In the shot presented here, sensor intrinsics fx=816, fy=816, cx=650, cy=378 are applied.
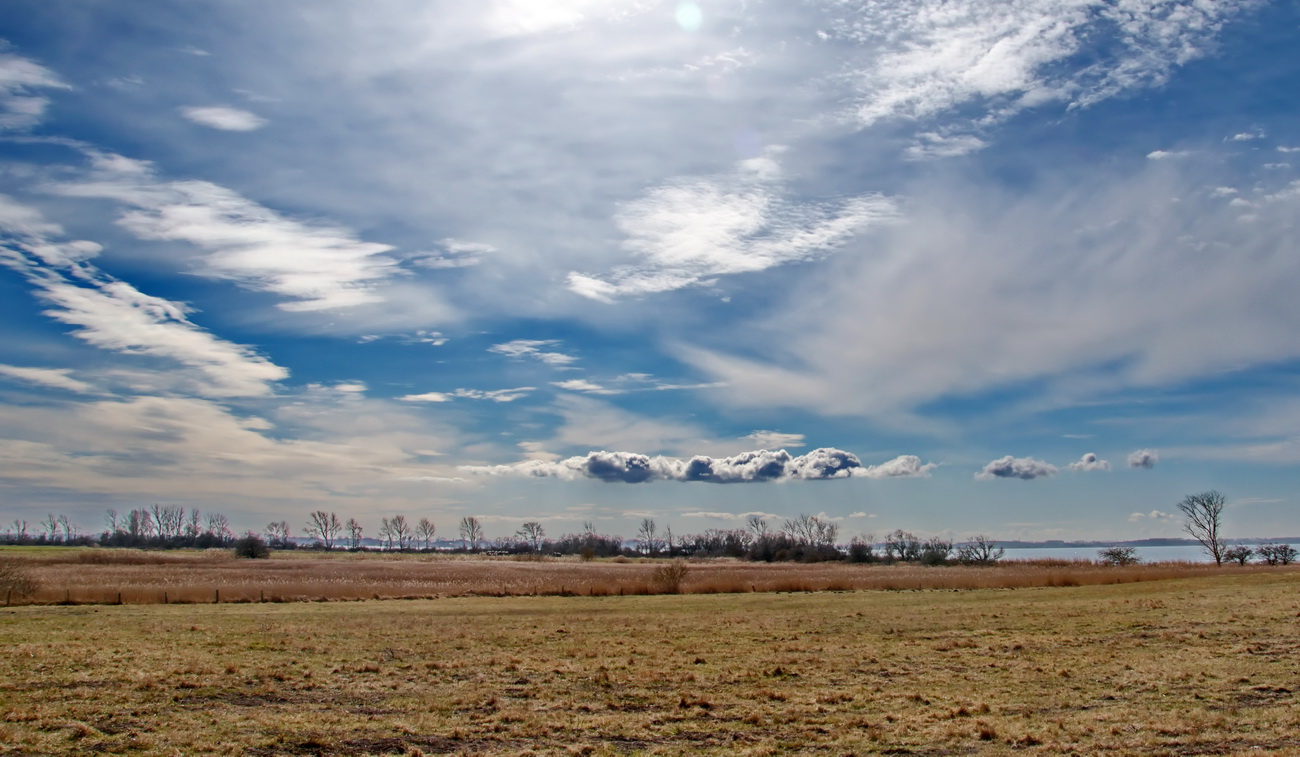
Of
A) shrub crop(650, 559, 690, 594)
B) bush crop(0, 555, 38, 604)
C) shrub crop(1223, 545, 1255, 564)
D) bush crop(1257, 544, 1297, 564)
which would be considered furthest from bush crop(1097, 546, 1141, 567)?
bush crop(0, 555, 38, 604)

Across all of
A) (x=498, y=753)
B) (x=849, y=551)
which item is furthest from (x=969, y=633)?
(x=849, y=551)

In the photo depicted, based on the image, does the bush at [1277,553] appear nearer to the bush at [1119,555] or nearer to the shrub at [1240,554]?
the shrub at [1240,554]

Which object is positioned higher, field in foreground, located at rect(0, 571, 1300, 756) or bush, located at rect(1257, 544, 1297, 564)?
field in foreground, located at rect(0, 571, 1300, 756)

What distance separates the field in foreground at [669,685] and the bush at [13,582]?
10.9 m

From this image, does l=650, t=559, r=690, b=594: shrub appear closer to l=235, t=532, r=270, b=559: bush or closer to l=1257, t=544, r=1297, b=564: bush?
l=1257, t=544, r=1297, b=564: bush

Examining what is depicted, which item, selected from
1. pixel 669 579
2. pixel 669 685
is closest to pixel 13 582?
pixel 669 579

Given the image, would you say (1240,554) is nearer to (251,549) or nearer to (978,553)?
(978,553)

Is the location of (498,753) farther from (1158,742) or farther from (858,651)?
(858,651)

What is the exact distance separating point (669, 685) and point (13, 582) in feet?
132

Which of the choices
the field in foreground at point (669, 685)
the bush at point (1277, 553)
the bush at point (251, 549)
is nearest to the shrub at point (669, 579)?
the field in foreground at point (669, 685)

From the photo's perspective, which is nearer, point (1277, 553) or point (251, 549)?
point (1277, 553)

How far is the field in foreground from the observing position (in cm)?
1267

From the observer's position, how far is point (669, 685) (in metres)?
17.8

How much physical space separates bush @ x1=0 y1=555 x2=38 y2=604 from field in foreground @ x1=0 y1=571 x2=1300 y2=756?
35.7ft
